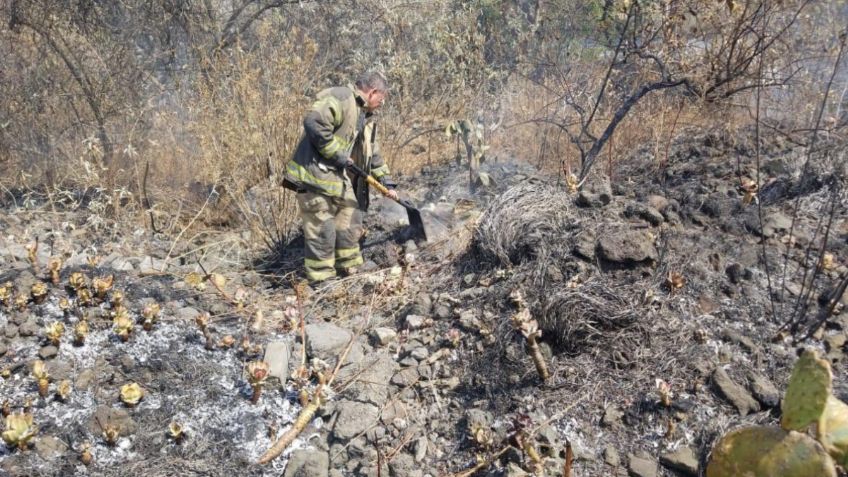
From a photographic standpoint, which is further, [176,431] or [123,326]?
[123,326]

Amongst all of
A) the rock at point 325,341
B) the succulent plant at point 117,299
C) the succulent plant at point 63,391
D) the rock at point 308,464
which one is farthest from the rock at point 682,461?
the succulent plant at point 117,299

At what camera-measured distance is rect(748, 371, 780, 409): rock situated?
2893mm

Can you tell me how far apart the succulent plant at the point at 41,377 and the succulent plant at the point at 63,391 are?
6 centimetres

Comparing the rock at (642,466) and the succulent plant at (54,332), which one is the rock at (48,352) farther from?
the rock at (642,466)

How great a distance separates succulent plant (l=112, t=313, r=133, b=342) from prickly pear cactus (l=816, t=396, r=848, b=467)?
350cm

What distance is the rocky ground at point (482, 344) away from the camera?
2.92 meters

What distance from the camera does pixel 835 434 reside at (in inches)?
88.0

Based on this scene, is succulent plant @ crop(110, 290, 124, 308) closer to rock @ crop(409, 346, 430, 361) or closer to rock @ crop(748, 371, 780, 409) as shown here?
rock @ crop(409, 346, 430, 361)

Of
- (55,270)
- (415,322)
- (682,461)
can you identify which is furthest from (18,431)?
(682,461)

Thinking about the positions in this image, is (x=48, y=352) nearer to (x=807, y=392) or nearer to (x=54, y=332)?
(x=54, y=332)

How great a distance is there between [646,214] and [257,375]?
2.70 meters

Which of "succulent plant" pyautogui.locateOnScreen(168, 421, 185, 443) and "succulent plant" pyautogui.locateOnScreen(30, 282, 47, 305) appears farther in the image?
"succulent plant" pyautogui.locateOnScreen(30, 282, 47, 305)

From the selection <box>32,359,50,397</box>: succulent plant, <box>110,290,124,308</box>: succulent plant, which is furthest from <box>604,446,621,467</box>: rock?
<box>110,290,124,308</box>: succulent plant

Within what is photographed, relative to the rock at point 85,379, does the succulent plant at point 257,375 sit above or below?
above
